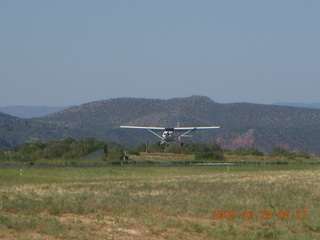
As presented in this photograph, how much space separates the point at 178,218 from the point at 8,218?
5.47 metres

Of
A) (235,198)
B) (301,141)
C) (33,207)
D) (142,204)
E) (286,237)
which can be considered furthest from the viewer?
(301,141)

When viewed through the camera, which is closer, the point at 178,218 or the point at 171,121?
the point at 178,218

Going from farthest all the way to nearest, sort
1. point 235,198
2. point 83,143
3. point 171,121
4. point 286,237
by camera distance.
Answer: point 171,121
point 83,143
point 235,198
point 286,237

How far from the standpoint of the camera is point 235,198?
24.3 m

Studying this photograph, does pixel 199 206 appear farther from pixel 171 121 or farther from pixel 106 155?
pixel 171 121

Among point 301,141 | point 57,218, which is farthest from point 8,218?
point 301,141
